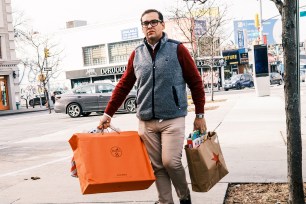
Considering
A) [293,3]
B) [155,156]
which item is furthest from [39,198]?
[293,3]

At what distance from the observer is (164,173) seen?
4078 mm

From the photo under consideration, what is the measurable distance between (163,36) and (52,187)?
8.84 feet

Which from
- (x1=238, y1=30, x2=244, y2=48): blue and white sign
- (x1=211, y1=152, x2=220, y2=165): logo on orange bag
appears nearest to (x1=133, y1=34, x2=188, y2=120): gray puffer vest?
(x1=211, y1=152, x2=220, y2=165): logo on orange bag

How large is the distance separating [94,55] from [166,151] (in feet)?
175

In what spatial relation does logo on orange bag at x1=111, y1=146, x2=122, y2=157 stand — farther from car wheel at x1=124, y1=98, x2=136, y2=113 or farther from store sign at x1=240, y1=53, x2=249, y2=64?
store sign at x1=240, y1=53, x2=249, y2=64

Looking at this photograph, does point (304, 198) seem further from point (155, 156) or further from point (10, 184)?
point (10, 184)

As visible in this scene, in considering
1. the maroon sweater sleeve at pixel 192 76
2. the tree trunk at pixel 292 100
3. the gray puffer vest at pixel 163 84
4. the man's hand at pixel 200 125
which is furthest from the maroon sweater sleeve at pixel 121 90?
the tree trunk at pixel 292 100

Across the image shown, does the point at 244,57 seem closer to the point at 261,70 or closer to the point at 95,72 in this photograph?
the point at 95,72

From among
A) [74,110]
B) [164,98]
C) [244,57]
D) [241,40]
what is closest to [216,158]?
[164,98]

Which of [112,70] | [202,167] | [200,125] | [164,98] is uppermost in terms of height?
[112,70]

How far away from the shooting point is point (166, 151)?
154 inches

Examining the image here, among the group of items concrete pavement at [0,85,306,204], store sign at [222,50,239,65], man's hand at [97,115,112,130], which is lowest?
concrete pavement at [0,85,306,204]

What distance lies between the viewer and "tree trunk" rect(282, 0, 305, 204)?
4047 mm

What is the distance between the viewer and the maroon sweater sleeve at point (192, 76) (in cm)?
400
